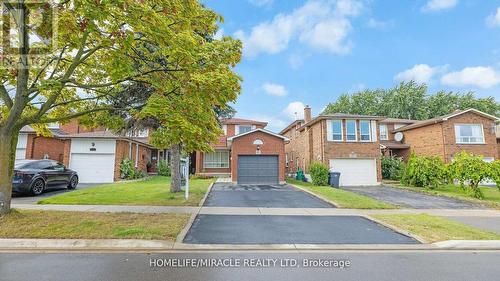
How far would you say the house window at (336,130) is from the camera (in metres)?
22.0

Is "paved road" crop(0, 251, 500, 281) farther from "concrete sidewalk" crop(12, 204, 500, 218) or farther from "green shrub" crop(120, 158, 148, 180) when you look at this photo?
"green shrub" crop(120, 158, 148, 180)

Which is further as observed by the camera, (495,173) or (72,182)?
(72,182)

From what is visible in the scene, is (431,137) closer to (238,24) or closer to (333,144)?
(333,144)

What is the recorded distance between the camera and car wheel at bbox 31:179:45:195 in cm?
1290

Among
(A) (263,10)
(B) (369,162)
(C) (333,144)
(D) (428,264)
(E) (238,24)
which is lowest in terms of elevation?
(D) (428,264)

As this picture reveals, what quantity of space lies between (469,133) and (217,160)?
2263cm

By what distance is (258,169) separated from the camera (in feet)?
71.2

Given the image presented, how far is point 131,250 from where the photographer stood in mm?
5656

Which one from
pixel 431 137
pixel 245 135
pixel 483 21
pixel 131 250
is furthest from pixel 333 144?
pixel 131 250

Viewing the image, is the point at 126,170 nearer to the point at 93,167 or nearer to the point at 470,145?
the point at 93,167

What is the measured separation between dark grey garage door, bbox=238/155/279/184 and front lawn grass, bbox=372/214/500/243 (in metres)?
12.5

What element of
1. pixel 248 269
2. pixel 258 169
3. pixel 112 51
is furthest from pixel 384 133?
pixel 248 269

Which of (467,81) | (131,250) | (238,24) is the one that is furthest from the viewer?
(467,81)

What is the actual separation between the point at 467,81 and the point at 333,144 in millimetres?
36341
